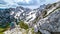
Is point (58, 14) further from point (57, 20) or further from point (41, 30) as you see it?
point (41, 30)

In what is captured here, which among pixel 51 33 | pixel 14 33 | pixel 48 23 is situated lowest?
pixel 14 33

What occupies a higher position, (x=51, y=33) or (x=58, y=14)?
(x=58, y=14)

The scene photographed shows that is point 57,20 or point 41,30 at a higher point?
point 57,20

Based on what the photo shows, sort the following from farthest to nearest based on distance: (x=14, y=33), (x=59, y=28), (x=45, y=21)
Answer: (x=14, y=33)
(x=45, y=21)
(x=59, y=28)

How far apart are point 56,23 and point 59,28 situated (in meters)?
1.12

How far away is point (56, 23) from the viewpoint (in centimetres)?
3031

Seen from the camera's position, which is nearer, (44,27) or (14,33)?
(44,27)

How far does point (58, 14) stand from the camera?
30875 millimetres

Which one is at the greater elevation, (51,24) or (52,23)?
(52,23)

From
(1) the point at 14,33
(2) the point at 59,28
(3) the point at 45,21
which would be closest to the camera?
(2) the point at 59,28

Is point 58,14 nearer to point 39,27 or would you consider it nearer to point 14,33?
point 39,27

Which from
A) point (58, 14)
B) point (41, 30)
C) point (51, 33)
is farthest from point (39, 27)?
point (58, 14)

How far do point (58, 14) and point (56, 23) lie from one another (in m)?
1.88

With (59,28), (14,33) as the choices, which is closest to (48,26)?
(59,28)
